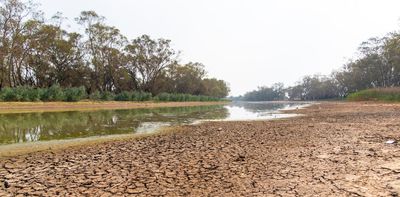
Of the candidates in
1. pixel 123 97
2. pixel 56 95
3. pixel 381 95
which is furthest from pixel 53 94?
pixel 381 95

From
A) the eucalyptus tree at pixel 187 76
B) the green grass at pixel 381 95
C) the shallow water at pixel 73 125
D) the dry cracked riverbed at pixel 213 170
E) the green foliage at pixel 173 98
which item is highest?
the eucalyptus tree at pixel 187 76

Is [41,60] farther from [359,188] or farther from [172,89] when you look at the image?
[359,188]

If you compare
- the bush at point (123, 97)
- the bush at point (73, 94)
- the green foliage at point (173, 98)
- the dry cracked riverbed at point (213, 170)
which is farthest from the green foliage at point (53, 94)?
the dry cracked riverbed at point (213, 170)

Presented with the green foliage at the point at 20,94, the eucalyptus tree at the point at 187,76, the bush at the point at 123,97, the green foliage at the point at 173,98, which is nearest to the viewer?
the green foliage at the point at 20,94

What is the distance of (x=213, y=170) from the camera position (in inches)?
245

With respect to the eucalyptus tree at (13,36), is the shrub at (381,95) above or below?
below

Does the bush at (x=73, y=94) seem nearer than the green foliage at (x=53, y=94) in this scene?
No

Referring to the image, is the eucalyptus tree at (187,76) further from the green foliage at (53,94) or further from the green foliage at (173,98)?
the green foliage at (53,94)

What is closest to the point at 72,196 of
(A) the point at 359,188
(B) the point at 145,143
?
(A) the point at 359,188

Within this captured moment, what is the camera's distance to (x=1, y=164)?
688cm

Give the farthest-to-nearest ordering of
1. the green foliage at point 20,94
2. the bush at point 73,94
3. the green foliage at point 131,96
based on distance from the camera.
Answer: the green foliage at point 131,96 → the bush at point 73,94 → the green foliage at point 20,94

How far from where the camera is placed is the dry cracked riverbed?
500 centimetres

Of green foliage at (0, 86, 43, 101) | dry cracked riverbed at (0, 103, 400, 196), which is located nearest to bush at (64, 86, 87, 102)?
green foliage at (0, 86, 43, 101)

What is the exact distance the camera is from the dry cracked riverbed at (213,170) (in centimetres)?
500
